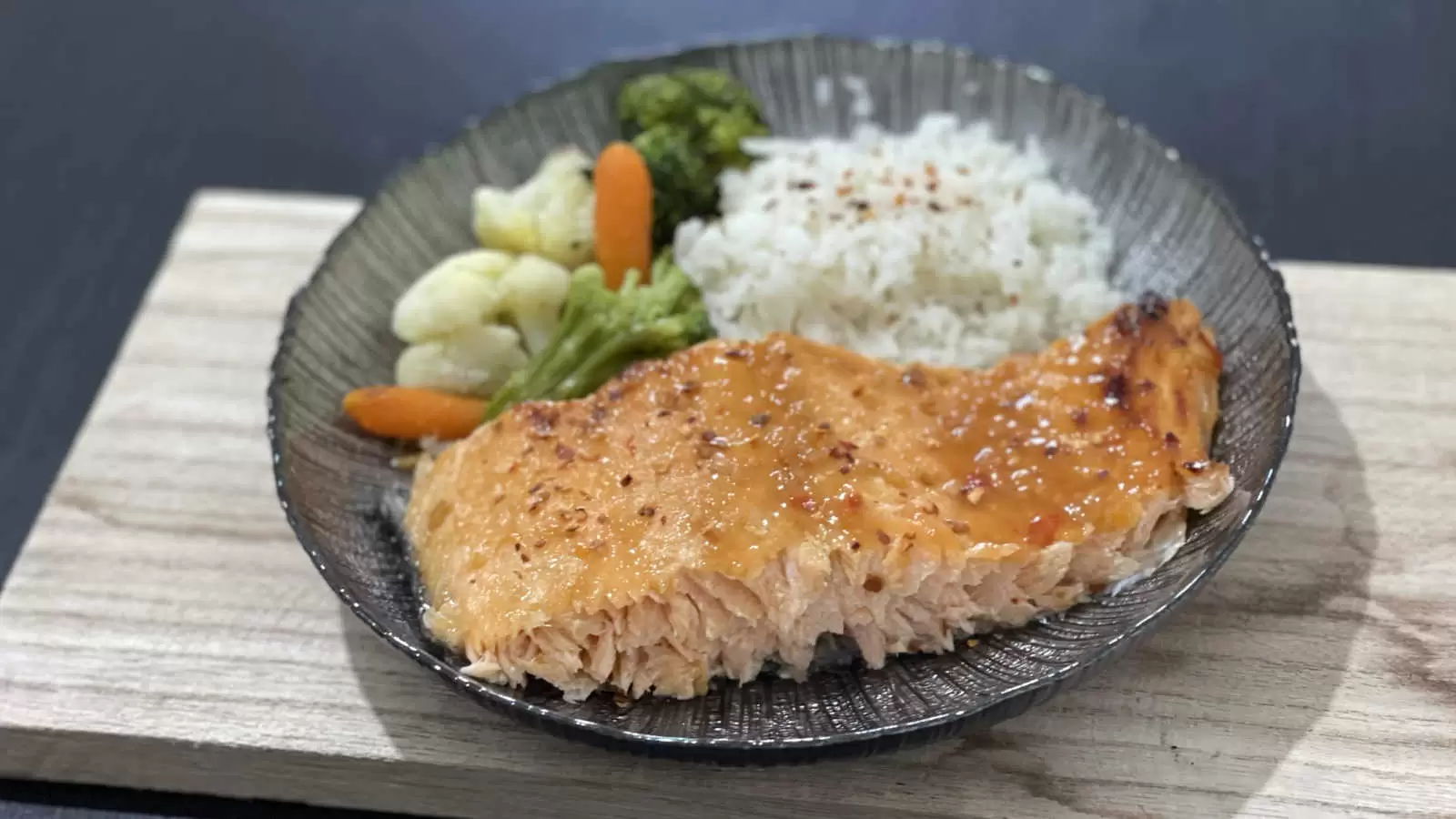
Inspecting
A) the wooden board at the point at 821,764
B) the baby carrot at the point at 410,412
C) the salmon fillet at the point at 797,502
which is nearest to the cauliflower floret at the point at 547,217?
the baby carrot at the point at 410,412

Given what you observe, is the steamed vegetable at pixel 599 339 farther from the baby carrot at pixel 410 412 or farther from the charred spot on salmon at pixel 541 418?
the charred spot on salmon at pixel 541 418

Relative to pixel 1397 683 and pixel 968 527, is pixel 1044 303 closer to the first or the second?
pixel 968 527

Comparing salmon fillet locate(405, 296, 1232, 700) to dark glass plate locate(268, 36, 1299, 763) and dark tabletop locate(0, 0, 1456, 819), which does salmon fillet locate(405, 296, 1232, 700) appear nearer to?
dark glass plate locate(268, 36, 1299, 763)

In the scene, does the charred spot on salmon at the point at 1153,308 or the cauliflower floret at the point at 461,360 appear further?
the cauliflower floret at the point at 461,360

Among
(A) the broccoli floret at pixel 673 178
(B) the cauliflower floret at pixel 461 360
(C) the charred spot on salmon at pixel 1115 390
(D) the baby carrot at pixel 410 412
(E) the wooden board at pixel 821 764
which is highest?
(A) the broccoli floret at pixel 673 178

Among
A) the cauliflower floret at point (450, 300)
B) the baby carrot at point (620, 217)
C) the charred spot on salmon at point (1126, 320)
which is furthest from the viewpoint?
the baby carrot at point (620, 217)

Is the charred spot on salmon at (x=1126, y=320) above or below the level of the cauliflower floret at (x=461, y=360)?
above

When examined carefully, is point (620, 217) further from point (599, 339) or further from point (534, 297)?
point (599, 339)
